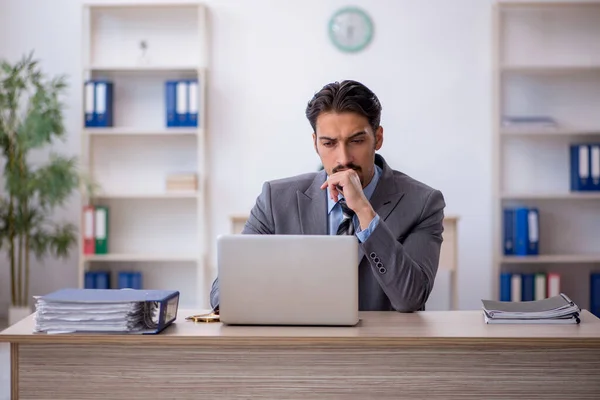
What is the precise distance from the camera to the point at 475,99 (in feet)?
18.9

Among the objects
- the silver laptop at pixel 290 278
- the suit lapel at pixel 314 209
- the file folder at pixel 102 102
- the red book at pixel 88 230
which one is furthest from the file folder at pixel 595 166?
the silver laptop at pixel 290 278

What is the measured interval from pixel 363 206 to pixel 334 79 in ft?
11.5

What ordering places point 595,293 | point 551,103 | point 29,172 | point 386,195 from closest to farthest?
point 386,195
point 29,172
point 595,293
point 551,103

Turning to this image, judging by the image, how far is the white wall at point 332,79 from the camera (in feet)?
18.8

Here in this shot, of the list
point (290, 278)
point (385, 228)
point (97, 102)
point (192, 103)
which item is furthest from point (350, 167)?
point (97, 102)

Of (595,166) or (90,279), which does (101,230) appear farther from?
(595,166)

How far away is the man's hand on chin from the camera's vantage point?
237 centimetres

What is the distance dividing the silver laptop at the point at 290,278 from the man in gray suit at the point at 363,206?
28 centimetres

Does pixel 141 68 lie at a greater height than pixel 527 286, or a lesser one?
greater

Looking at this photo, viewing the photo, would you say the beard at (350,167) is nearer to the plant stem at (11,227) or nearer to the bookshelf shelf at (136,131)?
the bookshelf shelf at (136,131)

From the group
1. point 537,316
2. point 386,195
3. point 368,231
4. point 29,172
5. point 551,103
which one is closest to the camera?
point 537,316

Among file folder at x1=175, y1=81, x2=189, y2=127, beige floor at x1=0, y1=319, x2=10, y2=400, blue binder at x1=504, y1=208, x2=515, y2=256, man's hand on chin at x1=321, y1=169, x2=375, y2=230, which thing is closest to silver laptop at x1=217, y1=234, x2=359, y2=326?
man's hand on chin at x1=321, y1=169, x2=375, y2=230

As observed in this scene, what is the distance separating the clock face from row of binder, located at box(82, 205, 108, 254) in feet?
6.14

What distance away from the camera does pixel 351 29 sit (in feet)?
18.8
